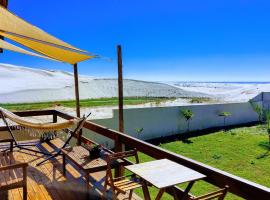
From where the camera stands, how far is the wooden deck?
3348 mm

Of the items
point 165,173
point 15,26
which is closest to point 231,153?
point 165,173

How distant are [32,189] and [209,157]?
6461 millimetres

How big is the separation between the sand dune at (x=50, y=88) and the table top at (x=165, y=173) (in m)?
20.1

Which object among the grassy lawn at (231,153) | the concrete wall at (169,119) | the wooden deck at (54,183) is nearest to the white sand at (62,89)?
the concrete wall at (169,119)

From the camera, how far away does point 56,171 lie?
424cm

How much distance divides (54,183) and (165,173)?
2005 mm

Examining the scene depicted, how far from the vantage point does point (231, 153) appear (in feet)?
30.7

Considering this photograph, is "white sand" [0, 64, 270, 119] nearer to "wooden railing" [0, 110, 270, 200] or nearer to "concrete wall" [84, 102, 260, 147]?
"concrete wall" [84, 102, 260, 147]

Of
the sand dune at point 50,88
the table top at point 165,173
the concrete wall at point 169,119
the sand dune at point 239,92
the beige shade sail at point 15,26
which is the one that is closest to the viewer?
the table top at point 165,173

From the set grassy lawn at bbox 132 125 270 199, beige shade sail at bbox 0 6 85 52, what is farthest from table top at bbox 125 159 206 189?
grassy lawn at bbox 132 125 270 199

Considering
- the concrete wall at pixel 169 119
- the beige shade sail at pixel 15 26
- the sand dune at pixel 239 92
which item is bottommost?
the concrete wall at pixel 169 119

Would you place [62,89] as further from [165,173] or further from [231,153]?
[165,173]

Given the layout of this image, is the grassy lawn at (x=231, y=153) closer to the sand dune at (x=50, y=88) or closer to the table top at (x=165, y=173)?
the table top at (x=165, y=173)

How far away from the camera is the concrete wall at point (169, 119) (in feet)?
36.1
